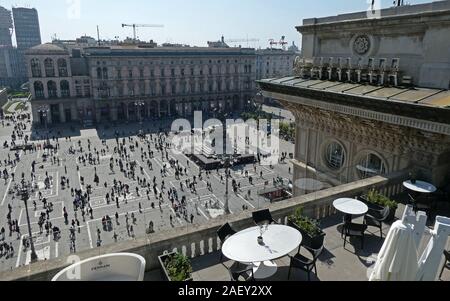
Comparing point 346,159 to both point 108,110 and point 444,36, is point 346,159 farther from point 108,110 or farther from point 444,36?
point 108,110

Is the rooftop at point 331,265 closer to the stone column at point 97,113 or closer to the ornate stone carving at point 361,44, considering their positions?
the ornate stone carving at point 361,44

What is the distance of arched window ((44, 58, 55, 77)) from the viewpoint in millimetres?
64250

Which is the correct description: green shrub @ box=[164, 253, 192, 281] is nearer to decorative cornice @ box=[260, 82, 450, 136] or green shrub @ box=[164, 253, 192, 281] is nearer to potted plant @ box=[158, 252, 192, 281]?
potted plant @ box=[158, 252, 192, 281]

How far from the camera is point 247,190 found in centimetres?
3453

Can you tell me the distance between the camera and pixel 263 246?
24.0 ft

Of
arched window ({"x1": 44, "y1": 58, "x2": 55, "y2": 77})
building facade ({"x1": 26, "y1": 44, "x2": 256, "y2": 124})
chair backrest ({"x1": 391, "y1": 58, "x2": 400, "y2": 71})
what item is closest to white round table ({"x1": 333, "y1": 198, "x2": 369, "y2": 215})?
chair backrest ({"x1": 391, "y1": 58, "x2": 400, "y2": 71})

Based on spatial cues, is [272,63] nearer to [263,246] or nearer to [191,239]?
[191,239]

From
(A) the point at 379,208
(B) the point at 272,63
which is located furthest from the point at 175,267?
(B) the point at 272,63

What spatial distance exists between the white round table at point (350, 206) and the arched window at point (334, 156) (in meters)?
7.80

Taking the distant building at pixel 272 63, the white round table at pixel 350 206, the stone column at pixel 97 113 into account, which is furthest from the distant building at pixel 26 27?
the white round table at pixel 350 206

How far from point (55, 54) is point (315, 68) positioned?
60.4 meters

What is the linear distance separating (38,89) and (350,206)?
226 ft
